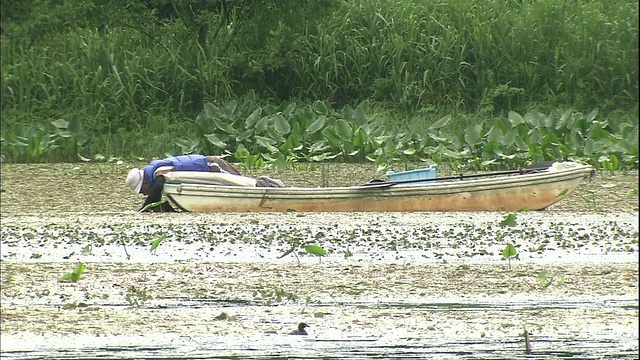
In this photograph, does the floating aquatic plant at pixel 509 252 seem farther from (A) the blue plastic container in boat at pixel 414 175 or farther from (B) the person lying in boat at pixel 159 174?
(B) the person lying in boat at pixel 159 174

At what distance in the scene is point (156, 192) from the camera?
820 cm

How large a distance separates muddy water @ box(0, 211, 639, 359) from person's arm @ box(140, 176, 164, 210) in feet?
0.89

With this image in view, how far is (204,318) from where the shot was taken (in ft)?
16.0

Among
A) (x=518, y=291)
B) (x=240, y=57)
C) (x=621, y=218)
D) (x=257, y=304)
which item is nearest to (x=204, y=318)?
(x=257, y=304)

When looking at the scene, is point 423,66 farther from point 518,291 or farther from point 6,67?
point 518,291

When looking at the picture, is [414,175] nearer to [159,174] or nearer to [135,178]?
[159,174]

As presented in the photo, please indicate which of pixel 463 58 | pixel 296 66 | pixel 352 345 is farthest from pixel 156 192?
pixel 463 58

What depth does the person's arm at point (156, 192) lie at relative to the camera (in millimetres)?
8141

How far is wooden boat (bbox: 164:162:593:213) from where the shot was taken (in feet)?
26.8

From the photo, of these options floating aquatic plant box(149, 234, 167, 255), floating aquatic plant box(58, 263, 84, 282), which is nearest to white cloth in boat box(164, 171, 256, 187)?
floating aquatic plant box(149, 234, 167, 255)

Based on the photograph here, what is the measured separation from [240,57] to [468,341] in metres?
8.33

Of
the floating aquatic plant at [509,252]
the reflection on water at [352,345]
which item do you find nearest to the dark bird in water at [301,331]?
the reflection on water at [352,345]

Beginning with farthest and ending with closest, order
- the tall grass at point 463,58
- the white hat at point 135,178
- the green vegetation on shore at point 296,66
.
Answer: the tall grass at point 463,58 < the green vegetation on shore at point 296,66 < the white hat at point 135,178

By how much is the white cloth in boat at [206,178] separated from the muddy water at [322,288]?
372mm
